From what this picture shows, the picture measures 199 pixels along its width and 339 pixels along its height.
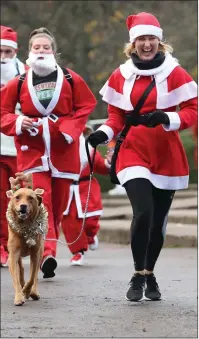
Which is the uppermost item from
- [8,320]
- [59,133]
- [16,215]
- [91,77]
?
[91,77]

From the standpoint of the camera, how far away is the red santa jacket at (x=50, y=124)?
410 inches

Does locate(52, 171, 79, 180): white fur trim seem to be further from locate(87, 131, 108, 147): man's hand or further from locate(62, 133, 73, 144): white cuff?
locate(87, 131, 108, 147): man's hand

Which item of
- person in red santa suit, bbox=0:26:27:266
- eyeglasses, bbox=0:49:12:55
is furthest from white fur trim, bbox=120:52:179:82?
eyeglasses, bbox=0:49:12:55

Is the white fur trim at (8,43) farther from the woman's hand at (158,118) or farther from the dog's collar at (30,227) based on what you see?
the woman's hand at (158,118)

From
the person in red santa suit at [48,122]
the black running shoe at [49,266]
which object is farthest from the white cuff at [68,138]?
the black running shoe at [49,266]

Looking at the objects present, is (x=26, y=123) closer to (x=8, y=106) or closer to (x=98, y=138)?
(x=8, y=106)

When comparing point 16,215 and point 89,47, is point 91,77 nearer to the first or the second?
point 89,47

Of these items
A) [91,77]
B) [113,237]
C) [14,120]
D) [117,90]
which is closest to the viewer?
[117,90]

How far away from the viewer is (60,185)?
35.1 feet

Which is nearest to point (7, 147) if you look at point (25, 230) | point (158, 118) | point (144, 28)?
point (25, 230)

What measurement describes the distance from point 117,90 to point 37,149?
2.08 metres

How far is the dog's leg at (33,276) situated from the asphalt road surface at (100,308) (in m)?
0.07

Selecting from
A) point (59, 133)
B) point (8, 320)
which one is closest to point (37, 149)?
point (59, 133)

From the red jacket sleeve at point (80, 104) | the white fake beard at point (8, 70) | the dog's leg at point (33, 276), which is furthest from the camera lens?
the white fake beard at point (8, 70)
